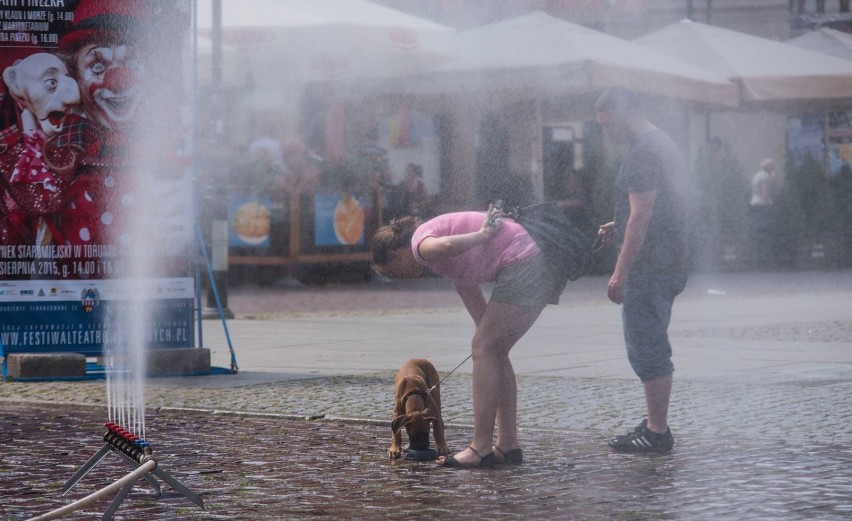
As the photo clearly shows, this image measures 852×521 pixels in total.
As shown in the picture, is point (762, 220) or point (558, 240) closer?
point (558, 240)

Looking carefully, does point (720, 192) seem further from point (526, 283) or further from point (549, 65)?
point (526, 283)

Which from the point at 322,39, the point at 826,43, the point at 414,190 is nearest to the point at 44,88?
the point at 322,39

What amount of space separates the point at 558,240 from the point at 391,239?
68 cm

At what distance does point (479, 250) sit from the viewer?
6512 millimetres

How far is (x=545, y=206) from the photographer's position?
21.8 ft

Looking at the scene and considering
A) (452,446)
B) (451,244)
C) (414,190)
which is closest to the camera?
(451,244)

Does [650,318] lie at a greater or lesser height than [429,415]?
greater

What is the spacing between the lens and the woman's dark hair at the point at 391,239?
258 inches

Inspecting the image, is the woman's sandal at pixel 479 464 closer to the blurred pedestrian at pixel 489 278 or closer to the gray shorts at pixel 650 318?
the blurred pedestrian at pixel 489 278

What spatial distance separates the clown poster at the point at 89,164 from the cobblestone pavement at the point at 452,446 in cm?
61

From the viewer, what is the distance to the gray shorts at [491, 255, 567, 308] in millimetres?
6523

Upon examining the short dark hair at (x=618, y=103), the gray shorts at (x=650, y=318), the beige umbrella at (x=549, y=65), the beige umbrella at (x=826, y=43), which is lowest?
the gray shorts at (x=650, y=318)

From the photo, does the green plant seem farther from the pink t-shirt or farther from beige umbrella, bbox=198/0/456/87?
the pink t-shirt

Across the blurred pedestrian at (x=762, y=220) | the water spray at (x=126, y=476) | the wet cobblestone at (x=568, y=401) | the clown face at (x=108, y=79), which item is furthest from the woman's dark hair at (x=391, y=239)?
the blurred pedestrian at (x=762, y=220)
